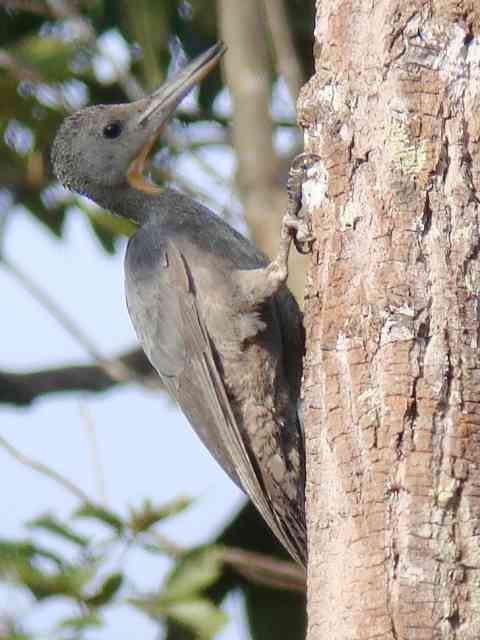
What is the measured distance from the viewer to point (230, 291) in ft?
17.5

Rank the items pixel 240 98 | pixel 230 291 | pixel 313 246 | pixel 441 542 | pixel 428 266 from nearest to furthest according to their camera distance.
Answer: pixel 441 542, pixel 428 266, pixel 313 246, pixel 230 291, pixel 240 98

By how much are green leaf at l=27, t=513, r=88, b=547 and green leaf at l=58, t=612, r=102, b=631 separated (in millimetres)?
296

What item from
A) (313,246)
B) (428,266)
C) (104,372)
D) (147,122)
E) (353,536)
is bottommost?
(353,536)

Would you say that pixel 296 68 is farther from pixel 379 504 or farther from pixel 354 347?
pixel 379 504

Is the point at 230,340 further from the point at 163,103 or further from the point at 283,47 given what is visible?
the point at 283,47

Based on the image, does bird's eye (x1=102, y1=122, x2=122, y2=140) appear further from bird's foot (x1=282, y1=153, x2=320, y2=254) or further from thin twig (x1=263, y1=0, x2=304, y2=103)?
bird's foot (x1=282, y1=153, x2=320, y2=254)

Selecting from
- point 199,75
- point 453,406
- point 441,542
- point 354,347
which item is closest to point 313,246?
point 354,347

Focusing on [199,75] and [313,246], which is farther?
[199,75]

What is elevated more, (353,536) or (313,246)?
(313,246)

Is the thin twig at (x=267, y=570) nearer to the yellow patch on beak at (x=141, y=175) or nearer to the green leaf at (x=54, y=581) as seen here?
the green leaf at (x=54, y=581)

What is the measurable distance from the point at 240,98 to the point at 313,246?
91.5 inches

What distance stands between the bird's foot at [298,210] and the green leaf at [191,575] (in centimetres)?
143

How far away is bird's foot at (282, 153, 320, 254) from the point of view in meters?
4.48

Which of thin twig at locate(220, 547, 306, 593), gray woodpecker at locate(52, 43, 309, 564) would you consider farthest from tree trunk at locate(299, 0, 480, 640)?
thin twig at locate(220, 547, 306, 593)
